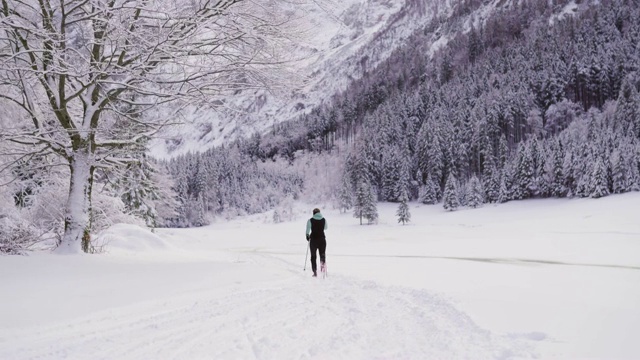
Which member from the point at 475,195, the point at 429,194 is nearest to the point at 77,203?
the point at 475,195

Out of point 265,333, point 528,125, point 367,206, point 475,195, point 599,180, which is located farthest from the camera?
point 528,125

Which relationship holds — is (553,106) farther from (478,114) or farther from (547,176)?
(547,176)

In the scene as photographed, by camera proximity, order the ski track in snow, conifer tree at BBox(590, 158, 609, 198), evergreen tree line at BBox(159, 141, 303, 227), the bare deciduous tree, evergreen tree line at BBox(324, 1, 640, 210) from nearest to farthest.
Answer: the ski track in snow, the bare deciduous tree, conifer tree at BBox(590, 158, 609, 198), evergreen tree line at BBox(324, 1, 640, 210), evergreen tree line at BBox(159, 141, 303, 227)

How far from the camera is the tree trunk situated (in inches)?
326

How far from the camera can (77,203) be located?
27.2 feet

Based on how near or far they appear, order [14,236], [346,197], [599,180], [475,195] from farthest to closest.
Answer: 1. [346,197]
2. [475,195]
3. [599,180]
4. [14,236]

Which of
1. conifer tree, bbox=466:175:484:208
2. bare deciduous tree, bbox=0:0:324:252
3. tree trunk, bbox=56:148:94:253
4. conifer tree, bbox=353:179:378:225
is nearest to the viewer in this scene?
bare deciduous tree, bbox=0:0:324:252

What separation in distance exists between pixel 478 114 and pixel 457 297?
83.5m

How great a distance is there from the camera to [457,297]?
22.5 ft

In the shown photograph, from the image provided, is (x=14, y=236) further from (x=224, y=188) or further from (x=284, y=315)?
(x=224, y=188)

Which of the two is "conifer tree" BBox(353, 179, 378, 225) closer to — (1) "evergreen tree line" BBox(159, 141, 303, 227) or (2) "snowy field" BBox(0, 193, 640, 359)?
(1) "evergreen tree line" BBox(159, 141, 303, 227)

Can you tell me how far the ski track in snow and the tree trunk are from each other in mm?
3776

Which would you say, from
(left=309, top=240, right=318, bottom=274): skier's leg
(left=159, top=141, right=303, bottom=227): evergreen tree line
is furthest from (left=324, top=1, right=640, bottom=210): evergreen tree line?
(left=309, top=240, right=318, bottom=274): skier's leg

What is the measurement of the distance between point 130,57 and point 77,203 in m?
3.27
